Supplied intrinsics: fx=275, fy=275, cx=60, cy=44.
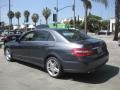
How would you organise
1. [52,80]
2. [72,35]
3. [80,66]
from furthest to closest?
[72,35]
[52,80]
[80,66]

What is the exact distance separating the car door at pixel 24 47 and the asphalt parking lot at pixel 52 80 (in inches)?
17.3

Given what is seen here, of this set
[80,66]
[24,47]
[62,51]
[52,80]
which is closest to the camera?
[80,66]

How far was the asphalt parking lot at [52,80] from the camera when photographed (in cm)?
730

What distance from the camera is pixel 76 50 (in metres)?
7.64

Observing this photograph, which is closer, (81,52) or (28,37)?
(81,52)

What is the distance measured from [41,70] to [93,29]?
306ft

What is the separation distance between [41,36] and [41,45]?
408 mm

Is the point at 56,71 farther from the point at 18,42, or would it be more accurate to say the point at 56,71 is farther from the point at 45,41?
the point at 18,42

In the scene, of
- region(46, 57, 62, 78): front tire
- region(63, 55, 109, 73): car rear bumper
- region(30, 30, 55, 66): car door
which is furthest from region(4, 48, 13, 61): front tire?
region(63, 55, 109, 73): car rear bumper

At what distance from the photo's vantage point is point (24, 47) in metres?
9.62

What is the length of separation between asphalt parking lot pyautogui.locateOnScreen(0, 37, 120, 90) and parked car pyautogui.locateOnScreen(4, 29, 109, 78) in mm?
345

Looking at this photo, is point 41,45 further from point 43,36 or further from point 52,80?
point 52,80

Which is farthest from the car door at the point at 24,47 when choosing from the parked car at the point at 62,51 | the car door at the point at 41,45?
the car door at the point at 41,45

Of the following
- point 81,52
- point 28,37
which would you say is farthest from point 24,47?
point 81,52
